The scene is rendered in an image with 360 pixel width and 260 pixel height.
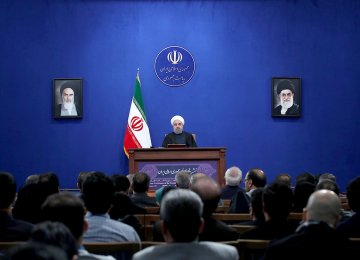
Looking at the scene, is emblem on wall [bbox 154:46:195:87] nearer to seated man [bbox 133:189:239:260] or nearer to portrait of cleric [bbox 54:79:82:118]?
portrait of cleric [bbox 54:79:82:118]

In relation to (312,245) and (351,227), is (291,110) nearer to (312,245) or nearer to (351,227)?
(351,227)

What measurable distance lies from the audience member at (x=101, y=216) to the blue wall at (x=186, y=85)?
7168 millimetres

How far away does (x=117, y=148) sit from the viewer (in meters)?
10.9

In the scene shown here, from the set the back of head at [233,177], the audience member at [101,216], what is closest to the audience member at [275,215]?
the audience member at [101,216]

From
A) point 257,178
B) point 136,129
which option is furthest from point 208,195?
point 136,129

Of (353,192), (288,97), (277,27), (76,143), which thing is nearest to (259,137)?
(288,97)

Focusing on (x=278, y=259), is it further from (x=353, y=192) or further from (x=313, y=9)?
A: (x=313, y=9)

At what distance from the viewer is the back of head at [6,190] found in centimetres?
368

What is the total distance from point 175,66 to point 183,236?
8.46 m

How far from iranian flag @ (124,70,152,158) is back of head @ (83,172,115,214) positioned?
6.78 metres

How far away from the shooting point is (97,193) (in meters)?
3.69

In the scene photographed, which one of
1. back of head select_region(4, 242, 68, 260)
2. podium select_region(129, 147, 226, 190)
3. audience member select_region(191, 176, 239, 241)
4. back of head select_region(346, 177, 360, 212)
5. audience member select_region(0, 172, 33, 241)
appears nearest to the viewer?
back of head select_region(4, 242, 68, 260)

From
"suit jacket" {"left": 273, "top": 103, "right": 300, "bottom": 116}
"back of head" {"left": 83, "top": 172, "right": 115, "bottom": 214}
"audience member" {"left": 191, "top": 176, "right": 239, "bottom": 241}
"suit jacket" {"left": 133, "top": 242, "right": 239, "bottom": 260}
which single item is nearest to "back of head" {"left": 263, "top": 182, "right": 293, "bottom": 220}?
"audience member" {"left": 191, "top": 176, "right": 239, "bottom": 241}

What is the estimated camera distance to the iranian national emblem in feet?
34.7
